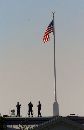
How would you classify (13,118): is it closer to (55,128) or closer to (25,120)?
(25,120)

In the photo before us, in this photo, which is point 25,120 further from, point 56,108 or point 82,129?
point 82,129

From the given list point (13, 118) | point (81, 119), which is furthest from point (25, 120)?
point (81, 119)

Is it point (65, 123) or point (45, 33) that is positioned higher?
point (45, 33)

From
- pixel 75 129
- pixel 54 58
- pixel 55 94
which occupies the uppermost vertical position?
pixel 54 58

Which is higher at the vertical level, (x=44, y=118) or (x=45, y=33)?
(x=45, y=33)

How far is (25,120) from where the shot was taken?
6341cm

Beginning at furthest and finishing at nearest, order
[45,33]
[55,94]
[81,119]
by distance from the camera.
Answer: [81,119] → [55,94] → [45,33]

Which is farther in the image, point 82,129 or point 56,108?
point 56,108

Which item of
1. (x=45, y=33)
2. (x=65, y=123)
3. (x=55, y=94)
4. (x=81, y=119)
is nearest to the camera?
(x=65, y=123)

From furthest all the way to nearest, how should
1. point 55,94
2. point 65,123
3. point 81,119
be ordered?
point 81,119
point 55,94
point 65,123

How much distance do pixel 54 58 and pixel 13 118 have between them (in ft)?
28.5

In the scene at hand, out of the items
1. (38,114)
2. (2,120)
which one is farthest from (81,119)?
(2,120)

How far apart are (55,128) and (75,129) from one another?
204 cm

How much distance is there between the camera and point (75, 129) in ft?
179
